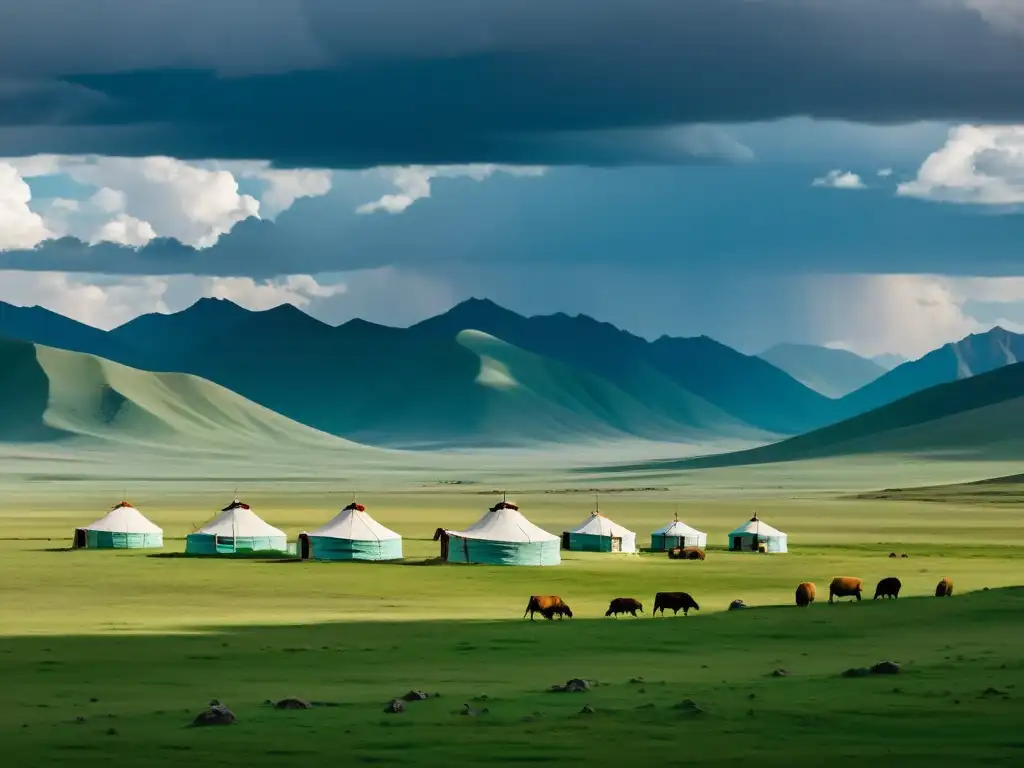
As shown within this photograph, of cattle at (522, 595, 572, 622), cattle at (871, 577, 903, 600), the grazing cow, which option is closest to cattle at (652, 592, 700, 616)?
the grazing cow

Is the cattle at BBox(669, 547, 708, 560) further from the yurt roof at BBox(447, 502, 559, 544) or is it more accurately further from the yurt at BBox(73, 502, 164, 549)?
the yurt at BBox(73, 502, 164, 549)

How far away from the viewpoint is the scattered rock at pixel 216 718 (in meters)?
27.2

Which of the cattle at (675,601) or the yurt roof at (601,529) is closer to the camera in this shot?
the cattle at (675,601)

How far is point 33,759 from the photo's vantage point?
958 inches

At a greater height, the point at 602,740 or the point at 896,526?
the point at 896,526

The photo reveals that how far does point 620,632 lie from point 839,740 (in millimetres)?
19691

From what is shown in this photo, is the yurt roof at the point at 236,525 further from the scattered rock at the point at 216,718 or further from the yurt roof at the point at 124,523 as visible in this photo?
the scattered rock at the point at 216,718

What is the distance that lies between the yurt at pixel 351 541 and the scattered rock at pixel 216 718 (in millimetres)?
48706

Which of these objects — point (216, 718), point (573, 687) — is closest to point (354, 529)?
point (573, 687)

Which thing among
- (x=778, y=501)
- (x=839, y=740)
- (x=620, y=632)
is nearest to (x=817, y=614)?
(x=620, y=632)

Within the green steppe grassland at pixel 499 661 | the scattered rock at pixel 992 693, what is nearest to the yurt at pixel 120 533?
the green steppe grassland at pixel 499 661

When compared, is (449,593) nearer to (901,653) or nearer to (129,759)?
(901,653)

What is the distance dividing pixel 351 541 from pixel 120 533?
51.3 ft

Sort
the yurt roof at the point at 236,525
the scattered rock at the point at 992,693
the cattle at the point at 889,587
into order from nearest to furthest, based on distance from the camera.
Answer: the scattered rock at the point at 992,693
the cattle at the point at 889,587
the yurt roof at the point at 236,525
